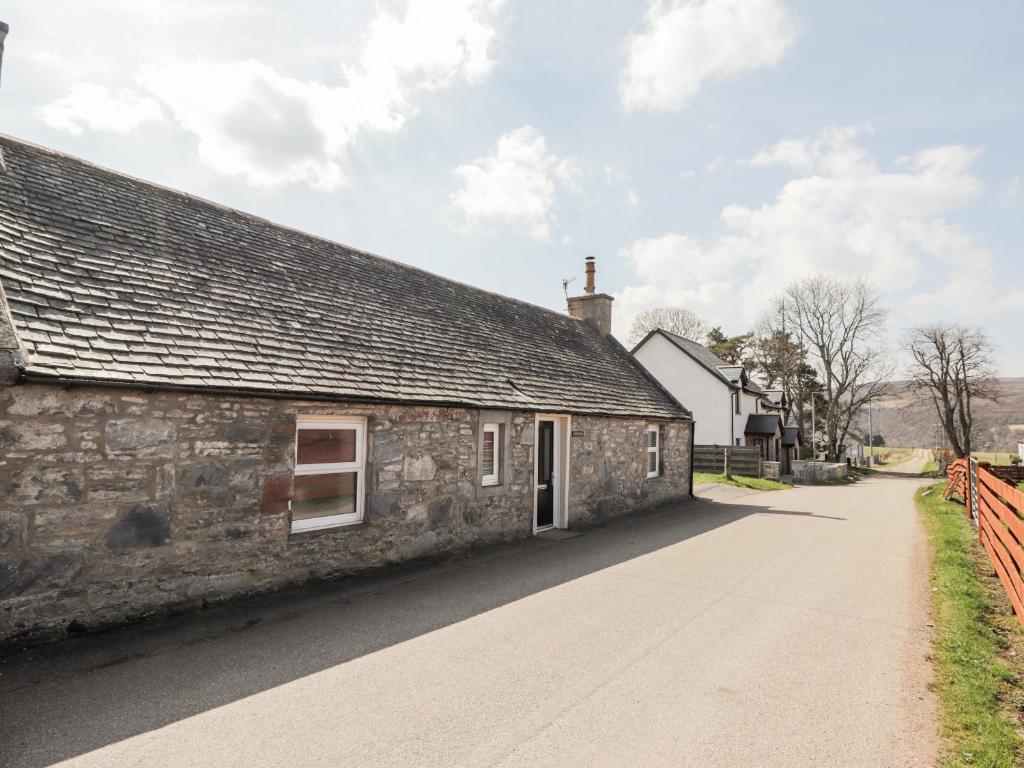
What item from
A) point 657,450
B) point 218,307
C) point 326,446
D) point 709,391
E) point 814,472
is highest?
point 709,391

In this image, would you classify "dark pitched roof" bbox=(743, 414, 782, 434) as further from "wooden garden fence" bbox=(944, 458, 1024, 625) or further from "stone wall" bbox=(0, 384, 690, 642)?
"stone wall" bbox=(0, 384, 690, 642)

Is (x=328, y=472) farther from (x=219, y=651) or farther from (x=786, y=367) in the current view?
(x=786, y=367)

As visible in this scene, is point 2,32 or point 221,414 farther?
point 2,32

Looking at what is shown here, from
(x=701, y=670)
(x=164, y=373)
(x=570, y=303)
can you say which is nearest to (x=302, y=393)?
(x=164, y=373)

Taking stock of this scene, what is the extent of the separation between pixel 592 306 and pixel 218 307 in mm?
13650

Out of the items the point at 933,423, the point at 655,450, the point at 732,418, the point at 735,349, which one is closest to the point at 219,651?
the point at 655,450

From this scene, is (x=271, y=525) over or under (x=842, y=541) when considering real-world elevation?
over

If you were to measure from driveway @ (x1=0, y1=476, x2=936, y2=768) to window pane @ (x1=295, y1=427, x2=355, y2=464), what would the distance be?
1.65m

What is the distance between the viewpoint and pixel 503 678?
4844mm

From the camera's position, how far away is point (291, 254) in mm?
10602

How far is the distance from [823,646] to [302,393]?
6.35 metres

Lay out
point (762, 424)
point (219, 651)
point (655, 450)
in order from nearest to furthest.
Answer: point (219, 651) → point (655, 450) → point (762, 424)

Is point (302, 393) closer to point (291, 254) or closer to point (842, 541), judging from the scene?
point (291, 254)

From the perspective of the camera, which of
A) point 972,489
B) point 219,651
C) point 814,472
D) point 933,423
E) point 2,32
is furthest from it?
point 933,423
